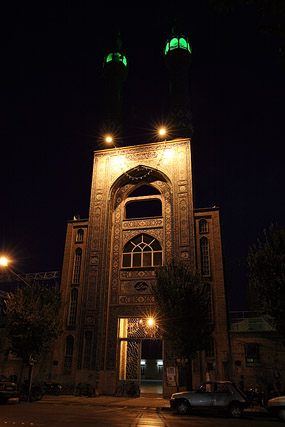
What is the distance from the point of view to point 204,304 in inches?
722

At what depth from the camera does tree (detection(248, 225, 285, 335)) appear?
48.2ft

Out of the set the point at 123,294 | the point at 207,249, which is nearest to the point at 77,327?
the point at 123,294

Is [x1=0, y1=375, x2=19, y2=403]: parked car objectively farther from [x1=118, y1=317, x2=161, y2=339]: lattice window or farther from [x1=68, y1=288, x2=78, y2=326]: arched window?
[x1=118, y1=317, x2=161, y2=339]: lattice window

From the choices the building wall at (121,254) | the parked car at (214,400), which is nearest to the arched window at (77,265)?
the building wall at (121,254)

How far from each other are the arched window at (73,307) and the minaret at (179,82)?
1586cm

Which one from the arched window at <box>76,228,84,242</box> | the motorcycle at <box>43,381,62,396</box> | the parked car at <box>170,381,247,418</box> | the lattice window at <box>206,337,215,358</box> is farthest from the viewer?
the arched window at <box>76,228,84,242</box>

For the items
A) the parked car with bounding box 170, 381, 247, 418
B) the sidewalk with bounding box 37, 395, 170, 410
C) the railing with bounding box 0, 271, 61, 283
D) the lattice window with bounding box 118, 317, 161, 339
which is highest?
the railing with bounding box 0, 271, 61, 283

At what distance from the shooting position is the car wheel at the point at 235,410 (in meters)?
12.7

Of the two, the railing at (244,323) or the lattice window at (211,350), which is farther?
the railing at (244,323)

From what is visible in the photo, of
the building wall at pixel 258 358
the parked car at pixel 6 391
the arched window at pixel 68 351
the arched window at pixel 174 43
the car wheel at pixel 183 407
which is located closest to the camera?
the car wheel at pixel 183 407

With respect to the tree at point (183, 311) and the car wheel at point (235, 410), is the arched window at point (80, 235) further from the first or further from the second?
the car wheel at point (235, 410)

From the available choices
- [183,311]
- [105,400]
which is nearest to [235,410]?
[183,311]

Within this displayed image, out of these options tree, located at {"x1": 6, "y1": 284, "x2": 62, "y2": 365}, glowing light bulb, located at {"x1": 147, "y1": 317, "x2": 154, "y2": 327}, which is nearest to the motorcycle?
tree, located at {"x1": 6, "y1": 284, "x2": 62, "y2": 365}

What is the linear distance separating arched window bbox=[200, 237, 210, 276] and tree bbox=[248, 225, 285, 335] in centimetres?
598
